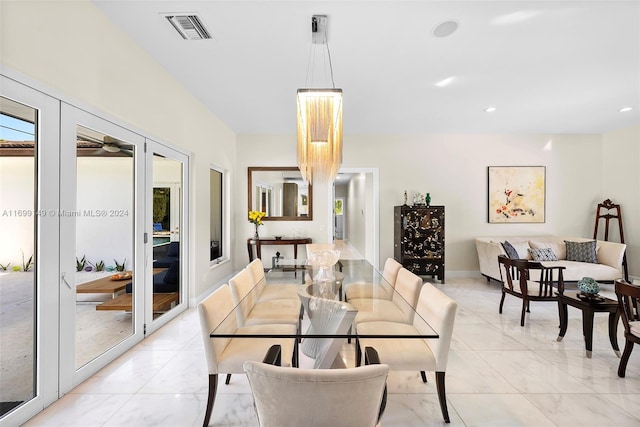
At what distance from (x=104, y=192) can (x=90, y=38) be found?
1.15 meters

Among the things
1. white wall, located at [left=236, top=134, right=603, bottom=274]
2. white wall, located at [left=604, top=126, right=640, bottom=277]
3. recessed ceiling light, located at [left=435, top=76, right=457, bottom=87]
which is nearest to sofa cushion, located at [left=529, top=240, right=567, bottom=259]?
white wall, located at [left=236, top=134, right=603, bottom=274]

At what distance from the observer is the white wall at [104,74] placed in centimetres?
168

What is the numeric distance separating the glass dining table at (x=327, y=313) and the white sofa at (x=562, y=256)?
3.03 metres

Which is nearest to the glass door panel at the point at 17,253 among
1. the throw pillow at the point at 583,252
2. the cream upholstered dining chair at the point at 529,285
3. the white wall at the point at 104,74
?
the white wall at the point at 104,74

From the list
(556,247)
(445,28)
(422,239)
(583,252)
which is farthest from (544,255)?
(445,28)

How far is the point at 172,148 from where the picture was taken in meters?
3.37

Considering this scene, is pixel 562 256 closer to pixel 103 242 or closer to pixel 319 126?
pixel 319 126

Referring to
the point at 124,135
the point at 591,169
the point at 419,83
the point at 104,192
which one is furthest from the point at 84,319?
the point at 591,169

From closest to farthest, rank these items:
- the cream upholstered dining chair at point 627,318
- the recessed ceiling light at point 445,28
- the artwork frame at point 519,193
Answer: the cream upholstered dining chair at point 627,318 → the recessed ceiling light at point 445,28 → the artwork frame at point 519,193

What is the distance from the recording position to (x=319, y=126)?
231 centimetres

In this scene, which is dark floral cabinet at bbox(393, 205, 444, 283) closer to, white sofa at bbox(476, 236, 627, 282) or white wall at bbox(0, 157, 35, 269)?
white sofa at bbox(476, 236, 627, 282)

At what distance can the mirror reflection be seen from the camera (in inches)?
224

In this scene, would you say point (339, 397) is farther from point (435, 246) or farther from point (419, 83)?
point (435, 246)

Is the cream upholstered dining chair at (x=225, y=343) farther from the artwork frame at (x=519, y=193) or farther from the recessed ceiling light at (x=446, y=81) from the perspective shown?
the artwork frame at (x=519, y=193)
